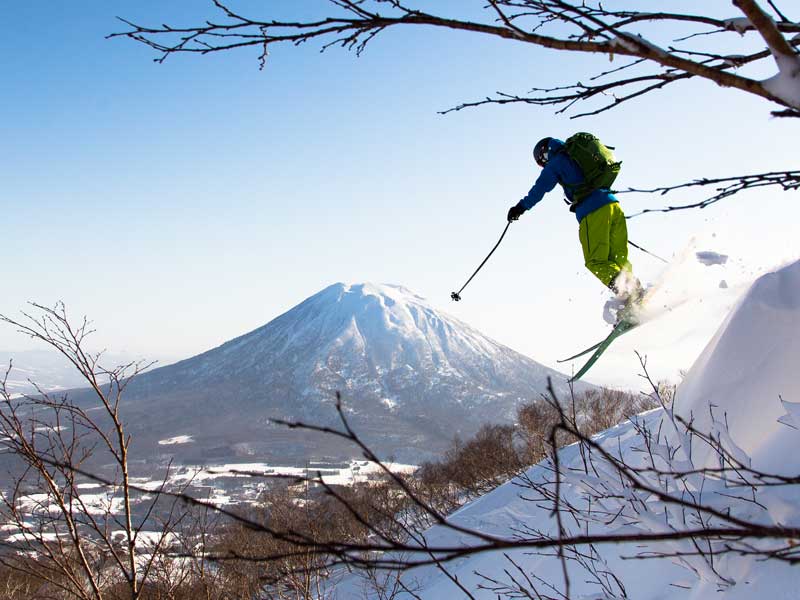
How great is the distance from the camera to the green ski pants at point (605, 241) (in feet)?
16.7

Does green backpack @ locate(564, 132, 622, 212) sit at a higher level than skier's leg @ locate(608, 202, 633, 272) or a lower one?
higher

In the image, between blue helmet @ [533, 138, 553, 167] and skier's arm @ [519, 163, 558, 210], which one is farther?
blue helmet @ [533, 138, 553, 167]

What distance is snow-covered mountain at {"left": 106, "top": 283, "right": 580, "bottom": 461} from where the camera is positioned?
112 meters

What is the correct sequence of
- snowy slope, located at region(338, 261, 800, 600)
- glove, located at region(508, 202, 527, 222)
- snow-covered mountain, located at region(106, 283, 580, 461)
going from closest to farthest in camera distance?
snowy slope, located at region(338, 261, 800, 600) < glove, located at region(508, 202, 527, 222) < snow-covered mountain, located at region(106, 283, 580, 461)

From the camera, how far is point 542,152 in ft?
18.0

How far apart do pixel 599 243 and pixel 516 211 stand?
0.99m

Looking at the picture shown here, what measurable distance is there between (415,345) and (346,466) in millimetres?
51494

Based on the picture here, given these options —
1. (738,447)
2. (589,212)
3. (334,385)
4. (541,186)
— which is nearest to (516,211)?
(541,186)

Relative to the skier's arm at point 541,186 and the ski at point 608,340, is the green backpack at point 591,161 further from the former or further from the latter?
the ski at point 608,340

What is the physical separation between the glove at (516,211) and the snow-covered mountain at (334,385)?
94.6m

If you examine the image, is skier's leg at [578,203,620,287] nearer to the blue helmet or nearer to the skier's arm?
the skier's arm

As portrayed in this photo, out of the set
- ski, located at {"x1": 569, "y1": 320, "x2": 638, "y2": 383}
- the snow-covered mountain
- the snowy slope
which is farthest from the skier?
the snow-covered mountain

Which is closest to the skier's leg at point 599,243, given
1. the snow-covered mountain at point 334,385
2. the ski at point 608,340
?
the ski at point 608,340

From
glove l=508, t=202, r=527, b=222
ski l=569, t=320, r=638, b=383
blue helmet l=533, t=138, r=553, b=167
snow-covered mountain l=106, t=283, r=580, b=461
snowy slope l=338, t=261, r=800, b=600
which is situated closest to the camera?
snowy slope l=338, t=261, r=800, b=600
